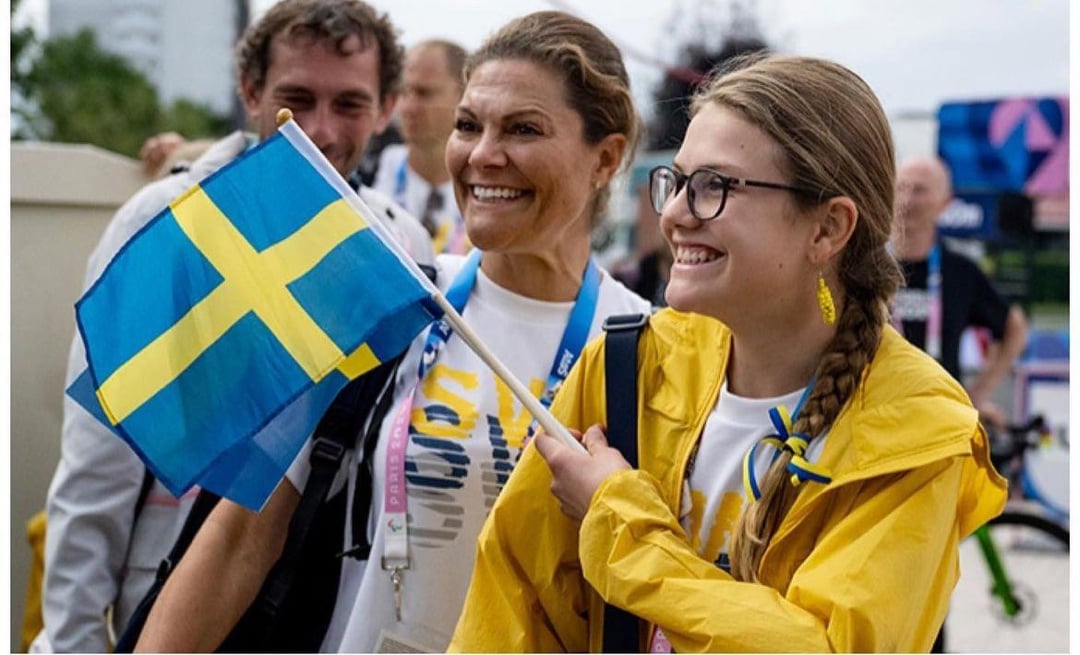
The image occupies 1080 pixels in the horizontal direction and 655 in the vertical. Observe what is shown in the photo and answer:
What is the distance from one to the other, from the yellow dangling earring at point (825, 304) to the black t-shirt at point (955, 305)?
3.94m

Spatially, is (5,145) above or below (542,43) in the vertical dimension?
below

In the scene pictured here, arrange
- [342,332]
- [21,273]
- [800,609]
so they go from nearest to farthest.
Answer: [800,609]
[342,332]
[21,273]

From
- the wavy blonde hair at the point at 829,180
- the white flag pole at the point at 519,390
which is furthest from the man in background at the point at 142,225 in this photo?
the wavy blonde hair at the point at 829,180

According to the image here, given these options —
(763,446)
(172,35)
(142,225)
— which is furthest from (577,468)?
(172,35)

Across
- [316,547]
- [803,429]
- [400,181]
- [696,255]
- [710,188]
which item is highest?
[710,188]

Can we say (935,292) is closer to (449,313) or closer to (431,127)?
(431,127)

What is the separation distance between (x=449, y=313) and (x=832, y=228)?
2.19 ft

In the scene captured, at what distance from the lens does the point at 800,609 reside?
6.88ft

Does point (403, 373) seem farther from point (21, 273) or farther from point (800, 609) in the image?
point (21, 273)

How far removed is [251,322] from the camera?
259 cm

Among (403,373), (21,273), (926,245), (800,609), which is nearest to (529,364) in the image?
(403,373)

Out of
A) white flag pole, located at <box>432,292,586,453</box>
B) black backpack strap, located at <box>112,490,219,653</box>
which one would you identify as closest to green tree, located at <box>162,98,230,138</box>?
black backpack strap, located at <box>112,490,219,653</box>

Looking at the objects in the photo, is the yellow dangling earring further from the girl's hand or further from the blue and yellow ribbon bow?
the girl's hand

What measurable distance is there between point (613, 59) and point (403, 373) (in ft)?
2.49
